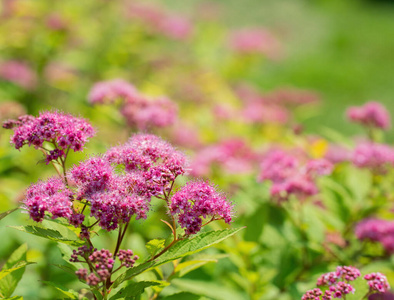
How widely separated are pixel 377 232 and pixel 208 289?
85 centimetres

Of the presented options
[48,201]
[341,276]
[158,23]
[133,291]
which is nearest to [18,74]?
[158,23]

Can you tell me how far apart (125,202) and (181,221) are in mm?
162

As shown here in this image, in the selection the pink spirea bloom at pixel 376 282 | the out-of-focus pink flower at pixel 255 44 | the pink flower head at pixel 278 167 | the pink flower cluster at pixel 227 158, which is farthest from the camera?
the out-of-focus pink flower at pixel 255 44

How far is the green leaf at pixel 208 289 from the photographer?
1.94 metres

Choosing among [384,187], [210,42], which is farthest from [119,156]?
[210,42]

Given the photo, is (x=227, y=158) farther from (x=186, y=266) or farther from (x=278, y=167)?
(x=186, y=266)

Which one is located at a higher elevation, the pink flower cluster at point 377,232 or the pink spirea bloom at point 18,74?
the pink spirea bloom at point 18,74

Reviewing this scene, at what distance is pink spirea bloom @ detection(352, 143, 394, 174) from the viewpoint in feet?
8.03

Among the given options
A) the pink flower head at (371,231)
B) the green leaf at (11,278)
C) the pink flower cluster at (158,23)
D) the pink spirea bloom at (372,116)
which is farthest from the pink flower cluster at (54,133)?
the pink flower cluster at (158,23)

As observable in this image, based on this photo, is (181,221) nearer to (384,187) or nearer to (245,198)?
(245,198)

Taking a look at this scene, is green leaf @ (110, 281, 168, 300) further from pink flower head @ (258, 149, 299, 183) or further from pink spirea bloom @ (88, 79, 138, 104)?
pink spirea bloom @ (88, 79, 138, 104)

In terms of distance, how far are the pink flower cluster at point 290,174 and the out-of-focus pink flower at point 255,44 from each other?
2.50m

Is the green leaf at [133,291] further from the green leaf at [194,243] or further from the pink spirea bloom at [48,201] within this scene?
the pink spirea bloom at [48,201]

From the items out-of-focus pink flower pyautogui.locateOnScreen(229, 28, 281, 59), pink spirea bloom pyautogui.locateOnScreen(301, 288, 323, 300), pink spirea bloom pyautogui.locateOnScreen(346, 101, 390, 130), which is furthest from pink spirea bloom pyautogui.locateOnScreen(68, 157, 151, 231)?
out-of-focus pink flower pyautogui.locateOnScreen(229, 28, 281, 59)
